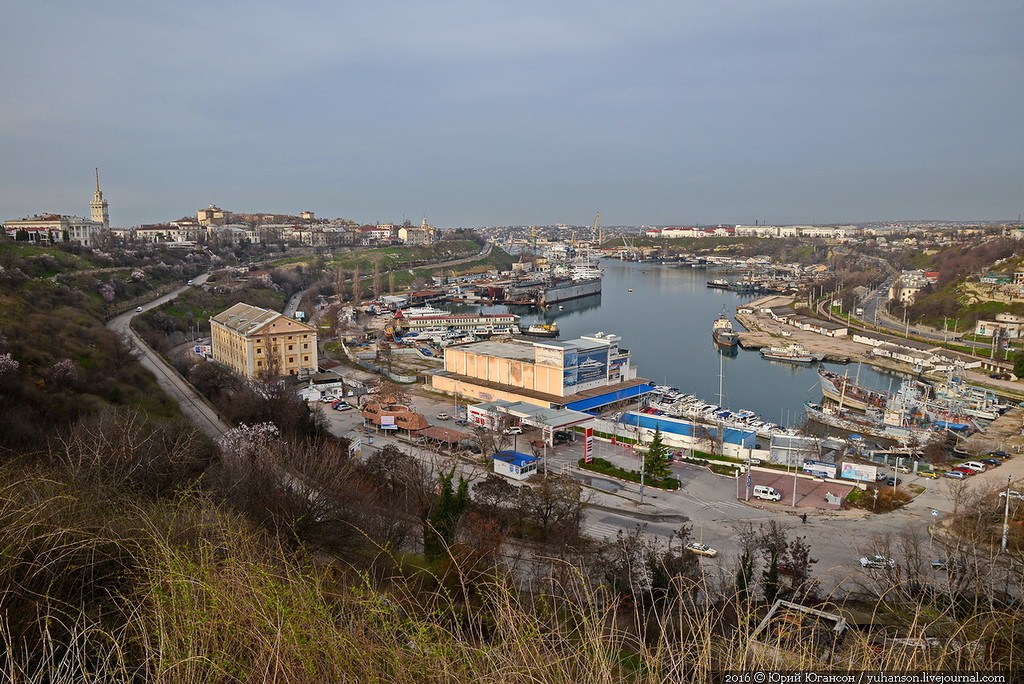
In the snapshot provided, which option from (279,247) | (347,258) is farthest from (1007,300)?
(279,247)

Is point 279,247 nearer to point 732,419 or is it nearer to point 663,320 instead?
point 663,320

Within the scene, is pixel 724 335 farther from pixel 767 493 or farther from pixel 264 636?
pixel 264 636

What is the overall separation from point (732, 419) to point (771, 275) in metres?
22.2

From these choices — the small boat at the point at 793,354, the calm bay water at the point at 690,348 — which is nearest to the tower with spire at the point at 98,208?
the calm bay water at the point at 690,348

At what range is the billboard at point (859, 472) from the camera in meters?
5.30

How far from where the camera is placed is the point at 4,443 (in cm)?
309

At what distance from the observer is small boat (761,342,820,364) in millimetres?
11492

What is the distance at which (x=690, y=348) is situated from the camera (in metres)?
12.7

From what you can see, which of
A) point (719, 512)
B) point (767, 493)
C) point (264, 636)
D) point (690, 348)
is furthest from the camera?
point (690, 348)

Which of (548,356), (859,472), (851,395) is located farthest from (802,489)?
(851,395)

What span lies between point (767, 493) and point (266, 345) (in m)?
6.19

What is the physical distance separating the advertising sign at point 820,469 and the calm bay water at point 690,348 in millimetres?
2547

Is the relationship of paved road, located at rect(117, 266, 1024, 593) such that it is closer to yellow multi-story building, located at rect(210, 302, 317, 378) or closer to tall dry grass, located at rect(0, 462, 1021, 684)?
yellow multi-story building, located at rect(210, 302, 317, 378)

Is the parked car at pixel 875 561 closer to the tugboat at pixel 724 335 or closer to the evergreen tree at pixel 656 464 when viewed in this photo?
the evergreen tree at pixel 656 464
